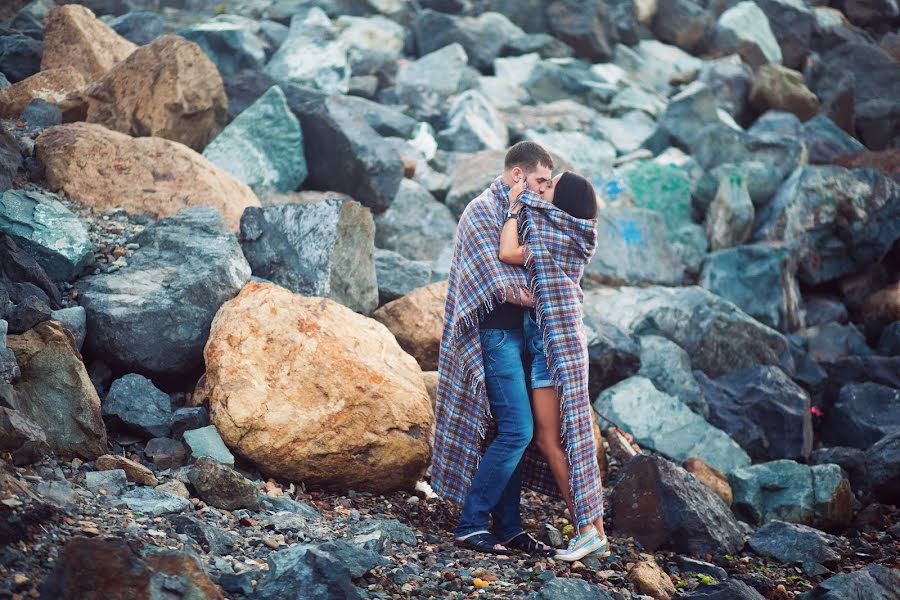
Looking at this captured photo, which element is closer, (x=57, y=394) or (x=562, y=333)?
(x=57, y=394)

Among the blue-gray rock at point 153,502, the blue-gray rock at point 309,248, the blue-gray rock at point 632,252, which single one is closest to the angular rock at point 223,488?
the blue-gray rock at point 153,502

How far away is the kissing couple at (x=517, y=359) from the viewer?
14.8 feet

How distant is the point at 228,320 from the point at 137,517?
160 centimetres

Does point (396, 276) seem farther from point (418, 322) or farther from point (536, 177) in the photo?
point (536, 177)

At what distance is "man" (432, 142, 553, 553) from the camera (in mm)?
4477

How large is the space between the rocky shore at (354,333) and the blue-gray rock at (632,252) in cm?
4

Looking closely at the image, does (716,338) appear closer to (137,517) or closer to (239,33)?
(137,517)

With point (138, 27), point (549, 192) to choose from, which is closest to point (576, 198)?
point (549, 192)

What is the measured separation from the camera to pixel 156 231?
579 cm

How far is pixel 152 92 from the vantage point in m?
7.50

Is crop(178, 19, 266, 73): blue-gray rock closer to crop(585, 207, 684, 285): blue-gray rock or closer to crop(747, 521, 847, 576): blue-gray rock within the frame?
crop(585, 207, 684, 285): blue-gray rock

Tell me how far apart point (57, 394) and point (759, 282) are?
796 centimetres

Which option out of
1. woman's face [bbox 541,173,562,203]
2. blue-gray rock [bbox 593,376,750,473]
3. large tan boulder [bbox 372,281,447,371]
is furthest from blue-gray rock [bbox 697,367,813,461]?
woman's face [bbox 541,173,562,203]

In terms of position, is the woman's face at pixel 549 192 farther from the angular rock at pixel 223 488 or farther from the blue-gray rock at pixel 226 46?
the blue-gray rock at pixel 226 46
